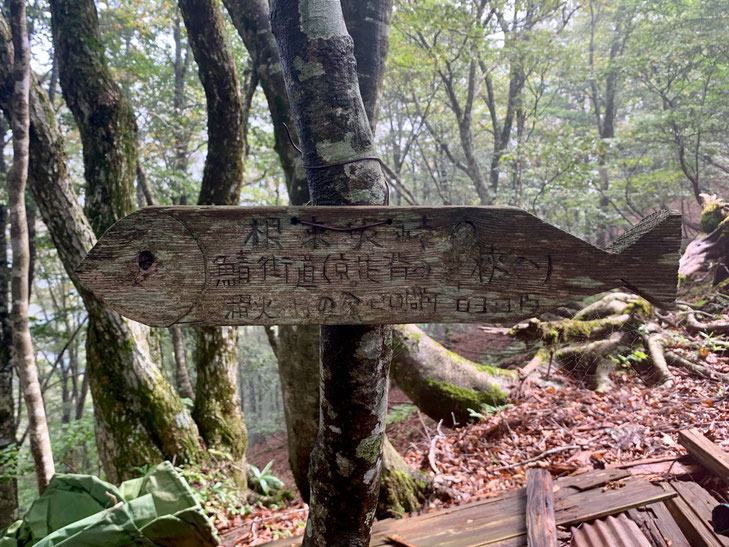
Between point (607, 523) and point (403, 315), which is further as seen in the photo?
point (607, 523)

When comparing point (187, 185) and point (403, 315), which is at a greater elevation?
point (187, 185)

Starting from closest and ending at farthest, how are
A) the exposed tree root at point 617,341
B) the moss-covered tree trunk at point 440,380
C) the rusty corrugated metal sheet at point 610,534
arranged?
the rusty corrugated metal sheet at point 610,534
the exposed tree root at point 617,341
the moss-covered tree trunk at point 440,380

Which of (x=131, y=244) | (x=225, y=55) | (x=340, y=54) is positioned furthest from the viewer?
(x=225, y=55)

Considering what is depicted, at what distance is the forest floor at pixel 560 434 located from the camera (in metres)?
3.19

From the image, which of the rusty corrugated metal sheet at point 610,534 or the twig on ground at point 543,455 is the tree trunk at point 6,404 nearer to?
the twig on ground at point 543,455

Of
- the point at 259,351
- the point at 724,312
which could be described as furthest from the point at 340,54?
the point at 259,351

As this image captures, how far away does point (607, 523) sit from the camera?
238 centimetres

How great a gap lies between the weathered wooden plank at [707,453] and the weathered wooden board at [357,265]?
1995mm

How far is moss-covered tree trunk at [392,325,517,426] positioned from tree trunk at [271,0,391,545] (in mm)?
3352

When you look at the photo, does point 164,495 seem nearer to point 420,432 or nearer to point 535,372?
point 420,432

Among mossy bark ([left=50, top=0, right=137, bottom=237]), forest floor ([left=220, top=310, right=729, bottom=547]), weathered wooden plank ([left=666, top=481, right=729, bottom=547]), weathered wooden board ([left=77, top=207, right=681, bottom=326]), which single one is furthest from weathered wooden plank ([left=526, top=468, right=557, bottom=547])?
mossy bark ([left=50, top=0, right=137, bottom=237])

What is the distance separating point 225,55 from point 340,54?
3.20 metres

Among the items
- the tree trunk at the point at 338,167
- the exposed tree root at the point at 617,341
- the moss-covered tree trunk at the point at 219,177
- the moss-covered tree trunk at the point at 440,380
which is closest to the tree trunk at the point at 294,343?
the moss-covered tree trunk at the point at 219,177

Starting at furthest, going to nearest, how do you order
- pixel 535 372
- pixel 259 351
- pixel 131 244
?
pixel 259 351
pixel 535 372
pixel 131 244
